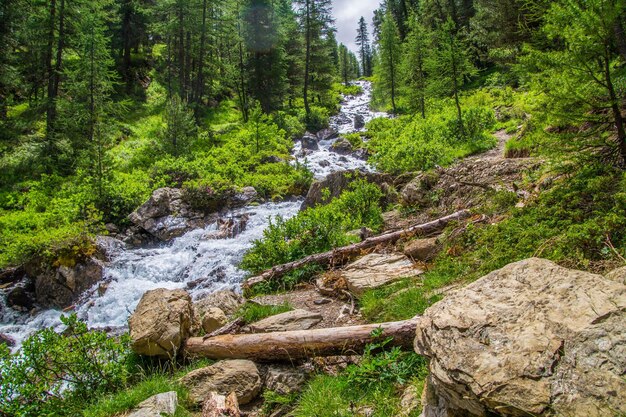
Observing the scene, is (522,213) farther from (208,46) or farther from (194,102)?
(208,46)

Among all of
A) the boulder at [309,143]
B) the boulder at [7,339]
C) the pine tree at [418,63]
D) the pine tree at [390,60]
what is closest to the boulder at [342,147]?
the boulder at [309,143]

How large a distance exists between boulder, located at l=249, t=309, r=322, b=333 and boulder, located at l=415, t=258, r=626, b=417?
2.51m

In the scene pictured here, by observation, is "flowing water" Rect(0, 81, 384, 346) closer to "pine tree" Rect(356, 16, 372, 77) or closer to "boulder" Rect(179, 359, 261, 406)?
"boulder" Rect(179, 359, 261, 406)

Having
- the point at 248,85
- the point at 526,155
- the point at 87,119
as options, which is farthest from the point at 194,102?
the point at 526,155

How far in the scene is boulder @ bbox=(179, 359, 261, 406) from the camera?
4238 mm

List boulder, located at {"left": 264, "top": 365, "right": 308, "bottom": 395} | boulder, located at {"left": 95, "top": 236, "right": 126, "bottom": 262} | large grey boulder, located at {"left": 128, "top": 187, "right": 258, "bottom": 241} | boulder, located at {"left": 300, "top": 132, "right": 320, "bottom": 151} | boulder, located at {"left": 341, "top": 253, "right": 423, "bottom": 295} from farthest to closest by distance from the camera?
boulder, located at {"left": 300, "top": 132, "right": 320, "bottom": 151} < large grey boulder, located at {"left": 128, "top": 187, "right": 258, "bottom": 241} < boulder, located at {"left": 95, "top": 236, "right": 126, "bottom": 262} < boulder, located at {"left": 341, "top": 253, "right": 423, "bottom": 295} < boulder, located at {"left": 264, "top": 365, "right": 308, "bottom": 395}

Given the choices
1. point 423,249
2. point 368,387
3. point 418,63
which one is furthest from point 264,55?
point 368,387

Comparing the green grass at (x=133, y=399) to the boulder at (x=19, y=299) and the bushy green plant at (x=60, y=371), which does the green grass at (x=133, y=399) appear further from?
the boulder at (x=19, y=299)

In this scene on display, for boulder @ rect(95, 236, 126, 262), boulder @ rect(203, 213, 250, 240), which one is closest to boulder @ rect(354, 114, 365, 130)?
boulder @ rect(203, 213, 250, 240)

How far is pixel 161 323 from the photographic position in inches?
215

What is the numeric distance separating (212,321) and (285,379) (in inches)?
91.2

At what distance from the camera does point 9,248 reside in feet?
38.3

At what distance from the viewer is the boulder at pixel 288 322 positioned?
5.14 m

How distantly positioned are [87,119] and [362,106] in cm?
3251
